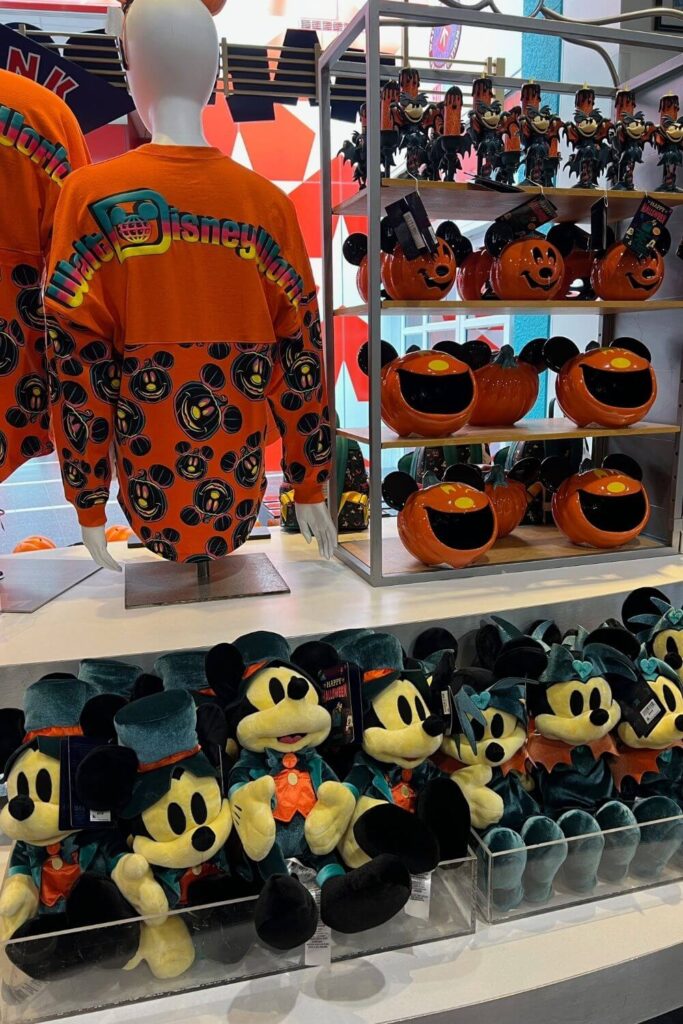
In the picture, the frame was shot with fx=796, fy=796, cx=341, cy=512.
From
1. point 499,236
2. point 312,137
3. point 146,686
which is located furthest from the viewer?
point 312,137

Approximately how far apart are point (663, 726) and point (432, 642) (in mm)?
403

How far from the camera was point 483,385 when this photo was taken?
1.99m

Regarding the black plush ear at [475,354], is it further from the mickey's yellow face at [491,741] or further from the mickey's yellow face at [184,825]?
the mickey's yellow face at [184,825]

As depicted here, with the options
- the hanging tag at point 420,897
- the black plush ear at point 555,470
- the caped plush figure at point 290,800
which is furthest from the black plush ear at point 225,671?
the black plush ear at point 555,470

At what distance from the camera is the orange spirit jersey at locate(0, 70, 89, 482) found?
1.49m

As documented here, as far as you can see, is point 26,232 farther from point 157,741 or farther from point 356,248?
point 157,741

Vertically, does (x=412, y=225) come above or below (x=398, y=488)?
above

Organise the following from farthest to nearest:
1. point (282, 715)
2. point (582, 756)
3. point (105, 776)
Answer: point (582, 756) → point (282, 715) → point (105, 776)

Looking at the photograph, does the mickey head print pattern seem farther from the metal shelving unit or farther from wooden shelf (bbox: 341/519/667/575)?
wooden shelf (bbox: 341/519/667/575)

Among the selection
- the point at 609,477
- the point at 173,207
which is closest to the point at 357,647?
the point at 173,207

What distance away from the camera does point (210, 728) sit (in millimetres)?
1090

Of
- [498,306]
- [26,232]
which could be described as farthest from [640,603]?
[26,232]

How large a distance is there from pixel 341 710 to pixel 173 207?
95 cm

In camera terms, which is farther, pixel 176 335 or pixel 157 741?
pixel 176 335
